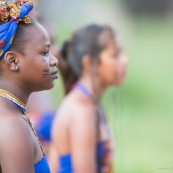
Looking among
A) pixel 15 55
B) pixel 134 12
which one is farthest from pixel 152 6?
pixel 15 55

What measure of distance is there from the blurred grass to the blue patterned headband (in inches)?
53.3

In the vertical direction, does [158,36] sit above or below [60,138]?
below

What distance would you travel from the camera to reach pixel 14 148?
273 centimetres

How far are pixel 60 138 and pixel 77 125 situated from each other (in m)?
0.18

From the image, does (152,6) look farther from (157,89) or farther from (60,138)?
(60,138)

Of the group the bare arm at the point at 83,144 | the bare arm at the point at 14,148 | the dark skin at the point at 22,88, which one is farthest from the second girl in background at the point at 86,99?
the bare arm at the point at 14,148

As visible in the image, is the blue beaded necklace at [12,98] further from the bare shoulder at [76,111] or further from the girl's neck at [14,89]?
the bare shoulder at [76,111]

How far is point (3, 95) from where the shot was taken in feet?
9.46

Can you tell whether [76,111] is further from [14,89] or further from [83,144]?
[14,89]

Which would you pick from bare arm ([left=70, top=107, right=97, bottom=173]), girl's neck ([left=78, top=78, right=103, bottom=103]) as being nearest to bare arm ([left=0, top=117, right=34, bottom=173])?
bare arm ([left=70, top=107, right=97, bottom=173])

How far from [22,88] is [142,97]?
7252mm

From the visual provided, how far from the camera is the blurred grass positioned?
18.2ft

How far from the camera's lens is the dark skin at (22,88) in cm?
274

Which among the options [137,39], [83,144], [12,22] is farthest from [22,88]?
[137,39]
